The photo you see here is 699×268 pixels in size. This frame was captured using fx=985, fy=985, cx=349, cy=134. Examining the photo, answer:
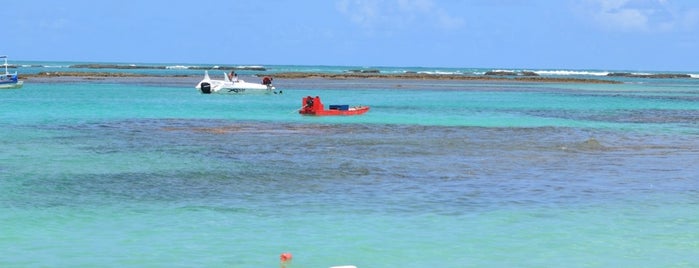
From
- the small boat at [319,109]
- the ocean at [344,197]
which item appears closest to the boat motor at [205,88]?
the small boat at [319,109]

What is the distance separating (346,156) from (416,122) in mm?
15331

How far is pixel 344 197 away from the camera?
677 inches

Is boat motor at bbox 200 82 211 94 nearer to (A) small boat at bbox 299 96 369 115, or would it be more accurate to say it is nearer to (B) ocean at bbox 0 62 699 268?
(A) small boat at bbox 299 96 369 115

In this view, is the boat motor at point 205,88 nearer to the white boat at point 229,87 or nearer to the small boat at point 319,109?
the white boat at point 229,87

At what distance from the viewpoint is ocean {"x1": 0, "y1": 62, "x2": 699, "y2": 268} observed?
1276 centimetres

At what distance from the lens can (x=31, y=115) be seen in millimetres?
40594

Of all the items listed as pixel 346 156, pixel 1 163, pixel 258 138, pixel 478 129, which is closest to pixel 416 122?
pixel 478 129

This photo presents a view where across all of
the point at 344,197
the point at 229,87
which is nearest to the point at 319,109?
the point at 344,197

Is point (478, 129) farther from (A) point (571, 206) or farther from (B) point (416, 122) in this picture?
(A) point (571, 206)

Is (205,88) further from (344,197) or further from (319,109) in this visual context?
(344,197)

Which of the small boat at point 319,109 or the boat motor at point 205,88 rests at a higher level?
the small boat at point 319,109

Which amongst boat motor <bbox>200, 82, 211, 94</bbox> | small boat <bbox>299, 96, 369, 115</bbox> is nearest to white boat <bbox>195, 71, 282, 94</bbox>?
boat motor <bbox>200, 82, 211, 94</bbox>

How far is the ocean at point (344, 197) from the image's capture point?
502 inches

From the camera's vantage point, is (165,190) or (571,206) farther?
(165,190)
